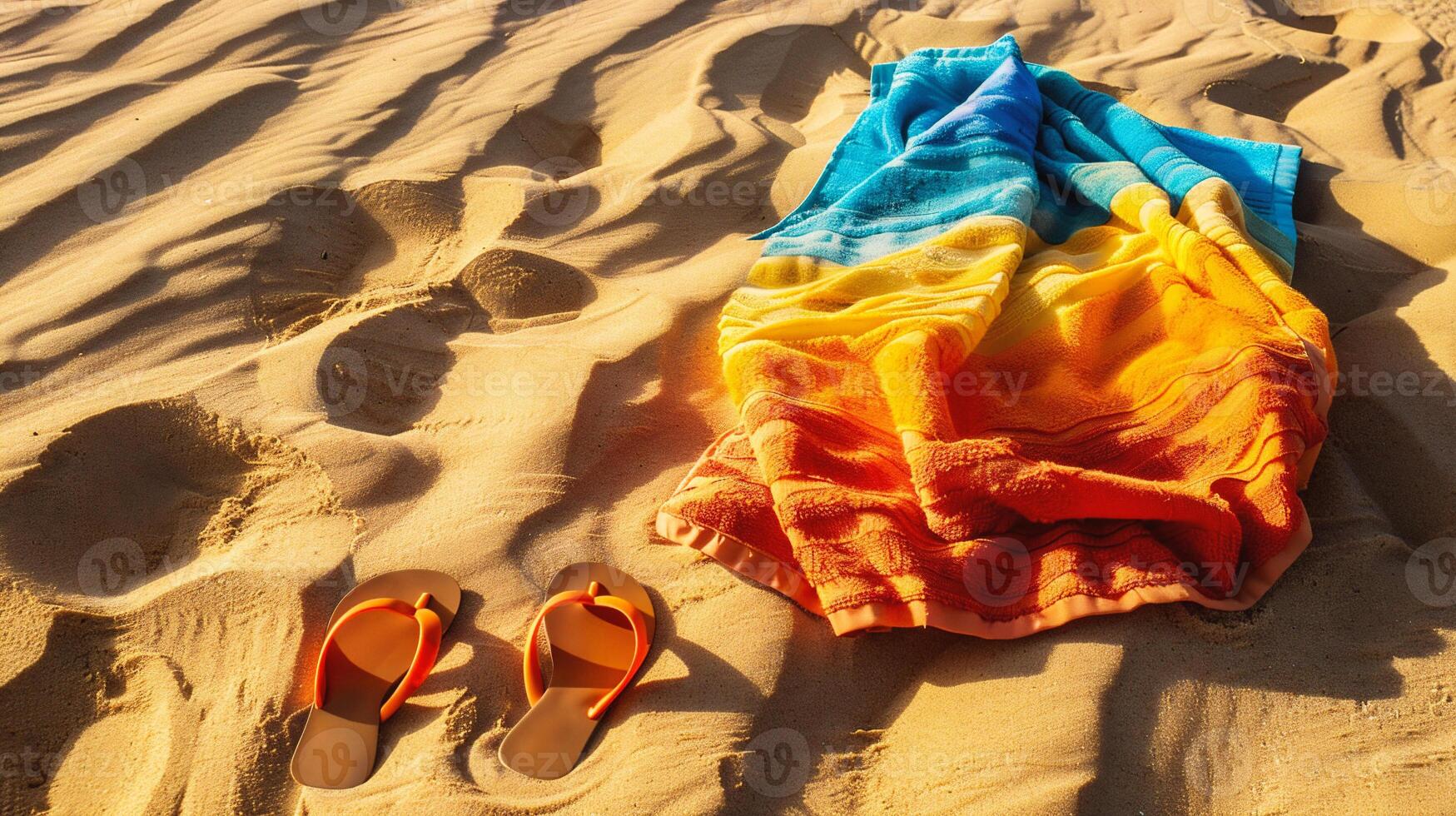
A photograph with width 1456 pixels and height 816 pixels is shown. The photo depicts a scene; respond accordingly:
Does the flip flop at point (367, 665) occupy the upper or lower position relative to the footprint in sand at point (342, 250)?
lower

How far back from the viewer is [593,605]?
181 centimetres

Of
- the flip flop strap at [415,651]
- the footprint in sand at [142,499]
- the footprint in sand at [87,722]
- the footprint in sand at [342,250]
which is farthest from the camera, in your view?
the footprint in sand at [342,250]

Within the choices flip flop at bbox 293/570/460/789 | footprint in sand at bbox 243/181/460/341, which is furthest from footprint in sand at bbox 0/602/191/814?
footprint in sand at bbox 243/181/460/341

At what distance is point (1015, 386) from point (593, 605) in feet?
3.83

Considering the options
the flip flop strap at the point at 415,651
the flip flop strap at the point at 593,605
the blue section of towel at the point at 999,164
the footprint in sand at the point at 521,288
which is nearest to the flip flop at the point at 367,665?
the flip flop strap at the point at 415,651

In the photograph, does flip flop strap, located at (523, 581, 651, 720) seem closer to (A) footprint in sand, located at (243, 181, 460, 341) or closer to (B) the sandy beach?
(B) the sandy beach

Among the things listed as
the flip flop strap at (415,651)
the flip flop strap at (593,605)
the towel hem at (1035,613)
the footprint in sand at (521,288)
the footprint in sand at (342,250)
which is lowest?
the towel hem at (1035,613)

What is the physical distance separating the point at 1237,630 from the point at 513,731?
143cm

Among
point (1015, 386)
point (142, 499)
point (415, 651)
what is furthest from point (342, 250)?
point (1015, 386)

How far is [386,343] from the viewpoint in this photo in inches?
94.5

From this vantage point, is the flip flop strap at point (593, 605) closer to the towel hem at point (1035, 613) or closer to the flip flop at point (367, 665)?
the flip flop at point (367, 665)

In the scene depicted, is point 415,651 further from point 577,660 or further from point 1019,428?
point 1019,428

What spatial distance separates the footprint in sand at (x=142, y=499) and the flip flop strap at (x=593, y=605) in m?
0.57

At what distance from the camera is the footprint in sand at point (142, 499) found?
1879mm
